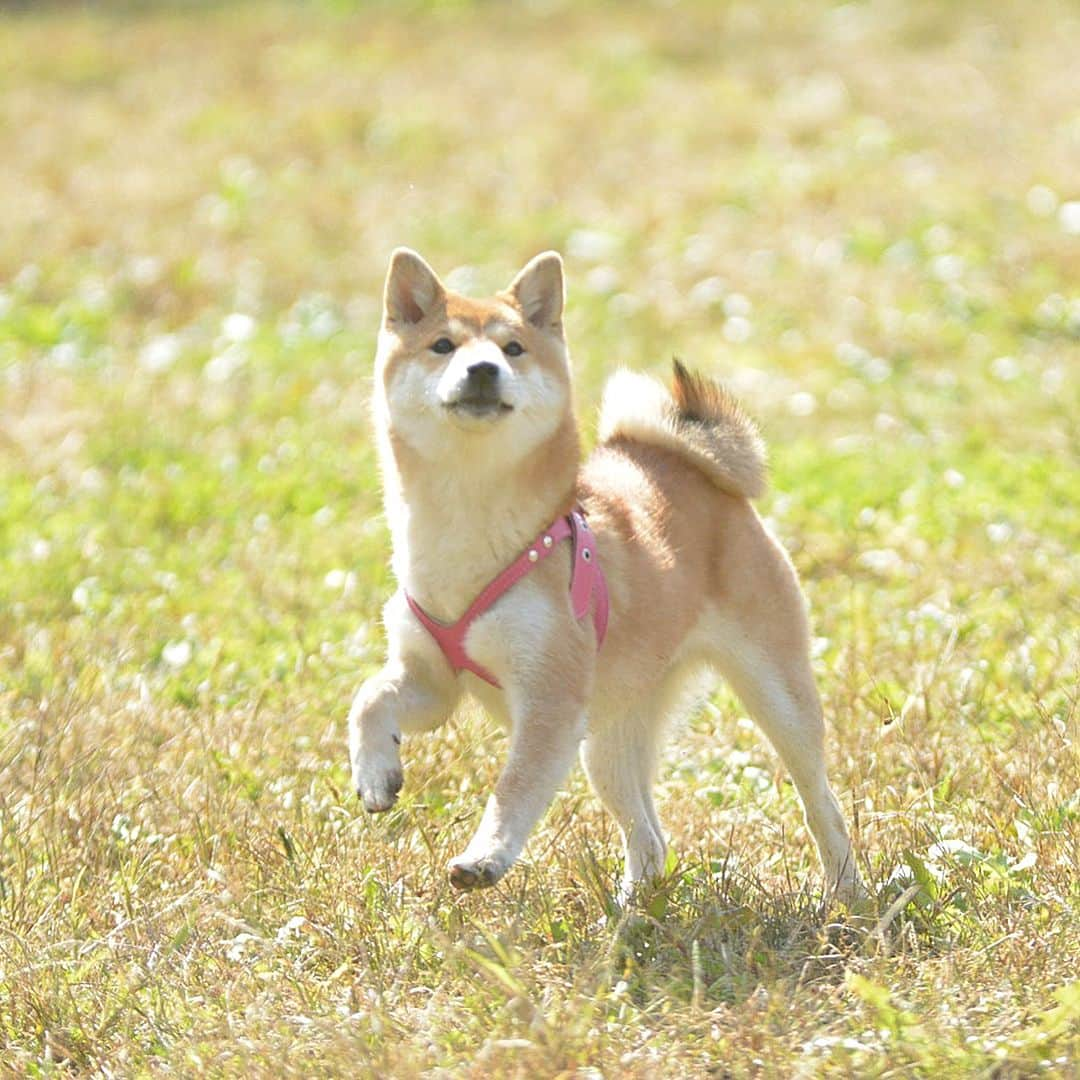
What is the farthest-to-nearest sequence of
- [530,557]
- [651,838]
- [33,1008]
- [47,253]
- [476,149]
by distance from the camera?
[476,149], [47,253], [651,838], [530,557], [33,1008]

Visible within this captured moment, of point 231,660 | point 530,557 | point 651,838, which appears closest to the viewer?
point 530,557

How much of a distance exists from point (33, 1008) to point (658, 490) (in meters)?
2.10

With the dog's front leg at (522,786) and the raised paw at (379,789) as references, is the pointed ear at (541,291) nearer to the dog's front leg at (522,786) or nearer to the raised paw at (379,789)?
the dog's front leg at (522,786)

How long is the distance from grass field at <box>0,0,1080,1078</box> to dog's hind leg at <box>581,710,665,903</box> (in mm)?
122

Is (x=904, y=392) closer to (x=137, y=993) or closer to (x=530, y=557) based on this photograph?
(x=530, y=557)

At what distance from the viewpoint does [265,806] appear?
4730mm

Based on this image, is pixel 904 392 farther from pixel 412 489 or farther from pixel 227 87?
pixel 227 87

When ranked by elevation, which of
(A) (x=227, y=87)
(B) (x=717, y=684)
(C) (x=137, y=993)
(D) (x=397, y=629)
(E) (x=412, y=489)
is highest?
(E) (x=412, y=489)

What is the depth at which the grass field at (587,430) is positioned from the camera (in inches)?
146

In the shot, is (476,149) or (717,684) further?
(476,149)

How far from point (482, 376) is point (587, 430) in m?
3.99

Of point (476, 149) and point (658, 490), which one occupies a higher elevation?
point (658, 490)

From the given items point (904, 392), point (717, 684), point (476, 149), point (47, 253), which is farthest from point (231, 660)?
point (476, 149)

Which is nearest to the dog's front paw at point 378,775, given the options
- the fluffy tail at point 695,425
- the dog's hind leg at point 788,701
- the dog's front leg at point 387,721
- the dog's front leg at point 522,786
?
the dog's front leg at point 387,721
